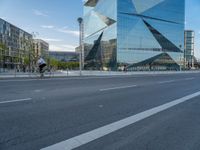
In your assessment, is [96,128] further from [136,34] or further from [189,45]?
[189,45]

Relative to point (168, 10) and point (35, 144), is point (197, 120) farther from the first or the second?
point (168, 10)

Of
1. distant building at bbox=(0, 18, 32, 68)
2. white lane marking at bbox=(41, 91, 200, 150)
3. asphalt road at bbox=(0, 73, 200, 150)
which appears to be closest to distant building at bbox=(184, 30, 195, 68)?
distant building at bbox=(0, 18, 32, 68)

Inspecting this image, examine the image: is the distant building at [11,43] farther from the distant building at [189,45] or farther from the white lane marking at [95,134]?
the white lane marking at [95,134]

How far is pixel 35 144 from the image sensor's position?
12.5 feet

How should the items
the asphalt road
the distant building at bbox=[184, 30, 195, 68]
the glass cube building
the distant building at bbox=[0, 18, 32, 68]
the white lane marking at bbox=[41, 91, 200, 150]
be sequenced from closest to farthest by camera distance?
the white lane marking at bbox=[41, 91, 200, 150]
the asphalt road
the glass cube building
the distant building at bbox=[0, 18, 32, 68]
the distant building at bbox=[184, 30, 195, 68]

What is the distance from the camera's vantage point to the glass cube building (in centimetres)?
8344

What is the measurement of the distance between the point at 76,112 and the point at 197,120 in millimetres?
3243

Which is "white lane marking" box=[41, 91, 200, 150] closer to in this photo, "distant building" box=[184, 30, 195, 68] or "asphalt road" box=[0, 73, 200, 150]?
"asphalt road" box=[0, 73, 200, 150]

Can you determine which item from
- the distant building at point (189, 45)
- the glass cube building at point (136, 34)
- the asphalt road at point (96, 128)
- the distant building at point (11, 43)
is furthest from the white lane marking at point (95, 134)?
the distant building at point (189, 45)

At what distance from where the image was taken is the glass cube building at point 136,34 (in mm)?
83438

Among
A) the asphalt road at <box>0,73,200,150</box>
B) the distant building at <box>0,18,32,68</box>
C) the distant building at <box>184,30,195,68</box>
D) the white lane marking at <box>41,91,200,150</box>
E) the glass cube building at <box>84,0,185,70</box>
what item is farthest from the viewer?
the distant building at <box>184,30,195,68</box>

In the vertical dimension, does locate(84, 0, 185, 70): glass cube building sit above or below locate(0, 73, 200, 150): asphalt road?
above

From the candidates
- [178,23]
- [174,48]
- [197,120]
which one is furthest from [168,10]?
[197,120]

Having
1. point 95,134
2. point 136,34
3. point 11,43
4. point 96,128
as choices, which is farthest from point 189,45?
point 95,134
